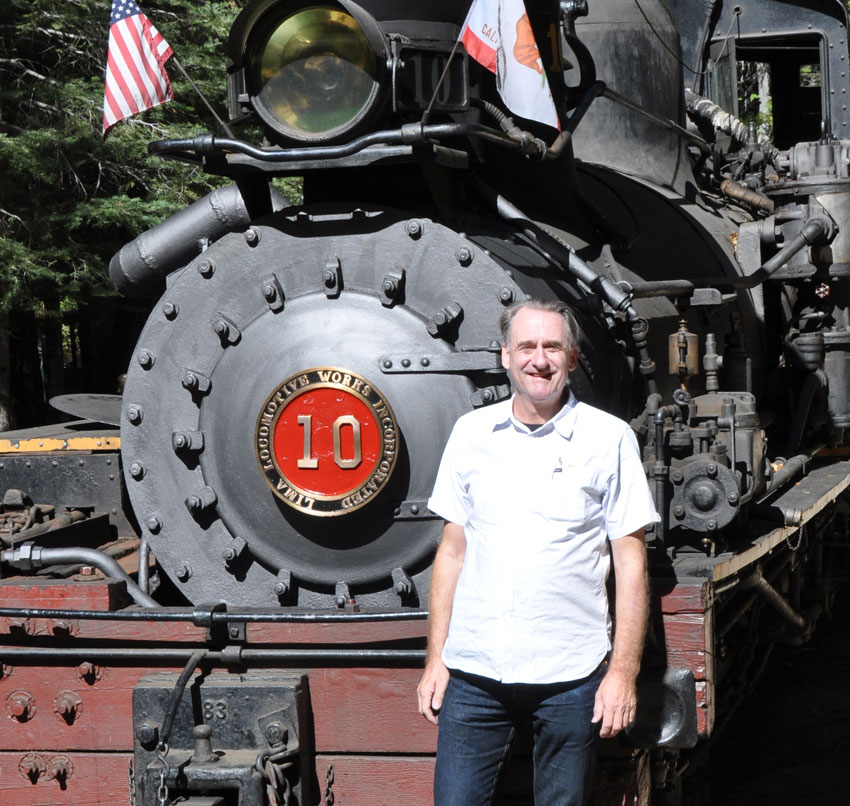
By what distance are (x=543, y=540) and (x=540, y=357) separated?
14.2 inches

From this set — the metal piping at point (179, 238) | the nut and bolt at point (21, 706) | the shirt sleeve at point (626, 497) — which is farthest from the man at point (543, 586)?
→ the metal piping at point (179, 238)

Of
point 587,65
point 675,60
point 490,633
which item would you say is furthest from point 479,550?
point 675,60

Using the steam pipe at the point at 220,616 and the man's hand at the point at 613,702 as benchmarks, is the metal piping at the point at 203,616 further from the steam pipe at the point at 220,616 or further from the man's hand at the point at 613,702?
the man's hand at the point at 613,702

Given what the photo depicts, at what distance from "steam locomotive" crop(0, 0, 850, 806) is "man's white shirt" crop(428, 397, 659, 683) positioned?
330mm

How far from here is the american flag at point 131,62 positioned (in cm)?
329

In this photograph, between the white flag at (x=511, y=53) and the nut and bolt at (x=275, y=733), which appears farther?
the white flag at (x=511, y=53)

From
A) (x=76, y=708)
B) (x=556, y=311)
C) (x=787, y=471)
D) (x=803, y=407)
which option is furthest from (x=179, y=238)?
(x=803, y=407)

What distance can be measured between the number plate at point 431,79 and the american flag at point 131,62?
69 cm

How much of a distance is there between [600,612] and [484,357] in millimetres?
717

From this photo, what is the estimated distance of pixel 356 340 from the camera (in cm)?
299

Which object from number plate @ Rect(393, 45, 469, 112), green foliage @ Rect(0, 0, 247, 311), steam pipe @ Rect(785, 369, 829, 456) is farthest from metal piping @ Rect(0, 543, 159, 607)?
green foliage @ Rect(0, 0, 247, 311)

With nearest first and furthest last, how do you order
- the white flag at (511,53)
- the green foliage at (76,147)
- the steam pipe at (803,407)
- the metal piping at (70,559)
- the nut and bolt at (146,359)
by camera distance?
the white flag at (511,53) → the metal piping at (70,559) → the nut and bolt at (146,359) → the steam pipe at (803,407) → the green foliage at (76,147)

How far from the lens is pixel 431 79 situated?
314 centimetres

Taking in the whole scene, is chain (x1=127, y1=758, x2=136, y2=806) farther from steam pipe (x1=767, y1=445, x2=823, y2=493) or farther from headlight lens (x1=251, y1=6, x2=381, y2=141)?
steam pipe (x1=767, y1=445, x2=823, y2=493)
